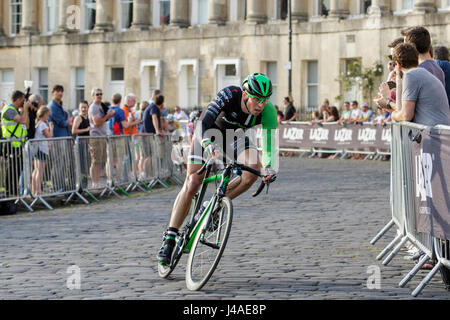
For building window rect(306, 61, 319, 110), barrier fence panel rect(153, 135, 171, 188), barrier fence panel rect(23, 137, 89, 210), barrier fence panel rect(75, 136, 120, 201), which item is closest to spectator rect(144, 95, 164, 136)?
barrier fence panel rect(153, 135, 171, 188)

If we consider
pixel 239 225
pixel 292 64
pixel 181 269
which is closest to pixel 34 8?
pixel 292 64

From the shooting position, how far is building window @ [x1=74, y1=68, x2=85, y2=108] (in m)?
60.4

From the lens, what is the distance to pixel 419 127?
1002 cm

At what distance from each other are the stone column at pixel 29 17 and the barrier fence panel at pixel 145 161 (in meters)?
41.0

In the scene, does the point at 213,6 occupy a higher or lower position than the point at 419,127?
higher

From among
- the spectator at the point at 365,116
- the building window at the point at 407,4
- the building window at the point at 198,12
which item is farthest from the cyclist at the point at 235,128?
the building window at the point at 198,12

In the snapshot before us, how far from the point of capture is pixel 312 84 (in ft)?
163

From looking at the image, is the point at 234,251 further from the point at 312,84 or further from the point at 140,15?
the point at 140,15

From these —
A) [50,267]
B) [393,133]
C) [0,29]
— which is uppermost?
[0,29]

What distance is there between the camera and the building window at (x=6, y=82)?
210 feet

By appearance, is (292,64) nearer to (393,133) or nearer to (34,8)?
(34,8)

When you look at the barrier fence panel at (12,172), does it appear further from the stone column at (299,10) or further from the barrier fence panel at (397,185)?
the stone column at (299,10)

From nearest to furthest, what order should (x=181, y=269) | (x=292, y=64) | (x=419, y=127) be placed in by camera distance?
(x=419, y=127), (x=181, y=269), (x=292, y=64)
